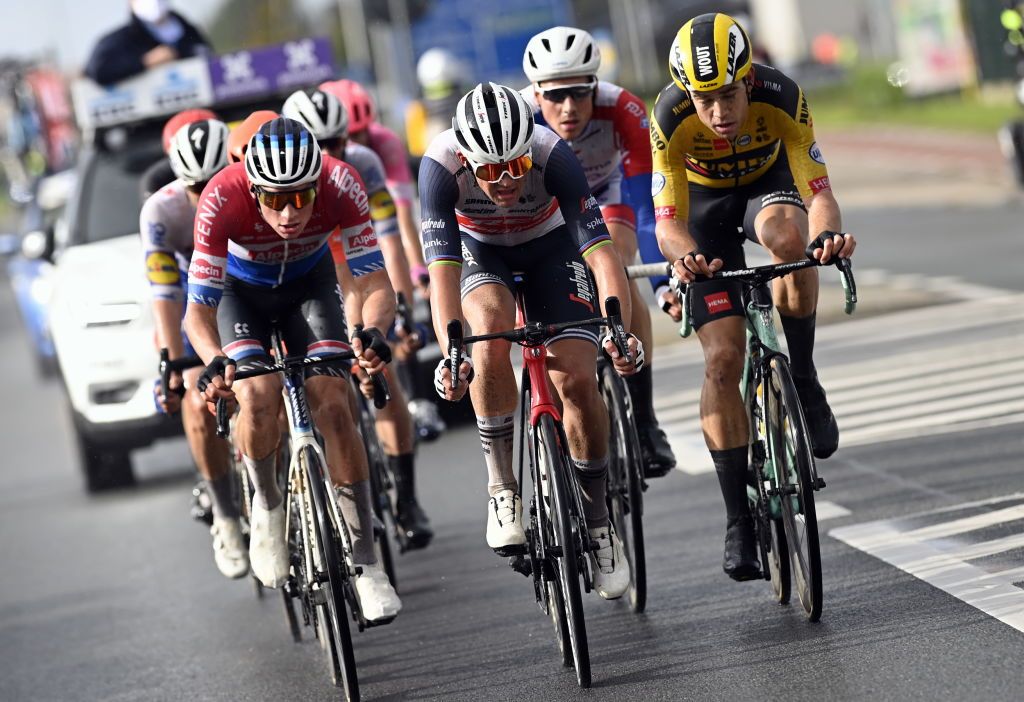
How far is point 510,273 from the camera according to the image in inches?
295

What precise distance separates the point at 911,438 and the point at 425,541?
318 centimetres

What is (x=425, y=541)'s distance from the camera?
9.31m

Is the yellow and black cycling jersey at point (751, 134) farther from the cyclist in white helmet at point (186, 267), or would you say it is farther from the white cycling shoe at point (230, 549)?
the white cycling shoe at point (230, 549)

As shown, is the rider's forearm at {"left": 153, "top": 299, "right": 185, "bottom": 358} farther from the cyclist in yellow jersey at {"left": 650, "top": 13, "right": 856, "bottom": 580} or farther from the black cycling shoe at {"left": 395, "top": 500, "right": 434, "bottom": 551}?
the cyclist in yellow jersey at {"left": 650, "top": 13, "right": 856, "bottom": 580}

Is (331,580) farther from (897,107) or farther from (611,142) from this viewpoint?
(897,107)

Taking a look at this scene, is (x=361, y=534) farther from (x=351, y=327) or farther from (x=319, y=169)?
(x=319, y=169)

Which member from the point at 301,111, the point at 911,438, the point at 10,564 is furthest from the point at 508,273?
the point at 10,564

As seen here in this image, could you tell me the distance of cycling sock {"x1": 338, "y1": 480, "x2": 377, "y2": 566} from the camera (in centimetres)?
739

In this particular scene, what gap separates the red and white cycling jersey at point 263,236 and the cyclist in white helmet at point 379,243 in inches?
37.8

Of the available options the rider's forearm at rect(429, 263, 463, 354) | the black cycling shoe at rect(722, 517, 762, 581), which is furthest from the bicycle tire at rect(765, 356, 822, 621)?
the rider's forearm at rect(429, 263, 463, 354)

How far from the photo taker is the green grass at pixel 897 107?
36469 millimetres

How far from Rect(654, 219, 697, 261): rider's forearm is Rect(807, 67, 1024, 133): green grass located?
2694 cm

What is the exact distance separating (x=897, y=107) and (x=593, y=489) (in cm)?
3925

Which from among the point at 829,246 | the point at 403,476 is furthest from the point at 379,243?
the point at 829,246
